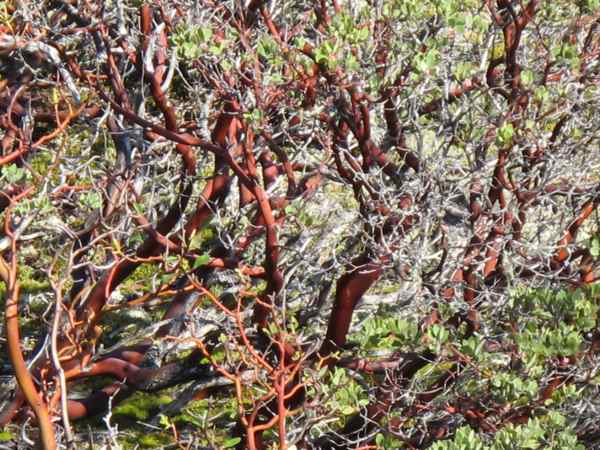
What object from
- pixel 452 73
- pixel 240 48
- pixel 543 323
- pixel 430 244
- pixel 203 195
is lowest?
pixel 543 323

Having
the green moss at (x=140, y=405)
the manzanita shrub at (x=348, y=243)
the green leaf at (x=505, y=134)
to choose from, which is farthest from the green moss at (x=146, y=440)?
the green leaf at (x=505, y=134)

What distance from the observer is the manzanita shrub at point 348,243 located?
14.9 feet

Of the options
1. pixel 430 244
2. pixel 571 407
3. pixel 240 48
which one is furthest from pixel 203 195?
pixel 571 407

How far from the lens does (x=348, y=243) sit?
20.9 feet

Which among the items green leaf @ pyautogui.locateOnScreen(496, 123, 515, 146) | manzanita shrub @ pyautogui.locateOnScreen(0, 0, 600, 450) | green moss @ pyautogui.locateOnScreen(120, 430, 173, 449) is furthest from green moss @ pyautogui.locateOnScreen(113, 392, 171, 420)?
green leaf @ pyautogui.locateOnScreen(496, 123, 515, 146)

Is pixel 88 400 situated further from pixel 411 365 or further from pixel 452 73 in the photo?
pixel 452 73

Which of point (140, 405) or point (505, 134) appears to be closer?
point (505, 134)

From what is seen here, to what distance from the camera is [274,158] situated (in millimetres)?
7598

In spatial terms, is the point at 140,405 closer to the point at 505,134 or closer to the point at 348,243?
the point at 348,243

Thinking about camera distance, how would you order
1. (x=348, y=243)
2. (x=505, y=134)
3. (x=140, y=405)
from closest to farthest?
(x=505, y=134)
(x=348, y=243)
(x=140, y=405)

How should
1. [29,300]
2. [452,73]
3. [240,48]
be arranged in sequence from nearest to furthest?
[452,73] < [240,48] < [29,300]

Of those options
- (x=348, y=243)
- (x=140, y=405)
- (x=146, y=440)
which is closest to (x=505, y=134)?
(x=348, y=243)

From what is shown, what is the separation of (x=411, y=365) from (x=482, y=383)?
0.78 m

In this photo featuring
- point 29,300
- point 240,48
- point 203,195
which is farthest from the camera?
point 29,300
